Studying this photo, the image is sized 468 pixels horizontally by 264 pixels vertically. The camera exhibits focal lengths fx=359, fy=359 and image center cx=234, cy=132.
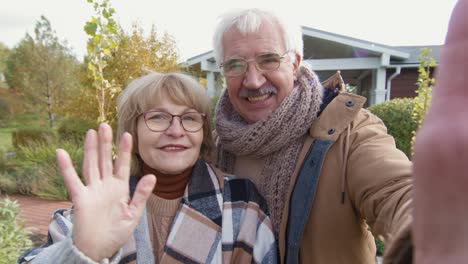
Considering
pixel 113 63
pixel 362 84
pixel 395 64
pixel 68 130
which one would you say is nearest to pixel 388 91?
pixel 395 64

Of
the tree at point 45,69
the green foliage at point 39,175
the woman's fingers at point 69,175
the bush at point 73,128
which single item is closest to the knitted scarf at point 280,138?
the woman's fingers at point 69,175

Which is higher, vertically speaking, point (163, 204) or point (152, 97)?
point (152, 97)

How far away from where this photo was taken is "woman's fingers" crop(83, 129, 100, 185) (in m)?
1.12

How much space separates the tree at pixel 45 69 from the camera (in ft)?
58.2

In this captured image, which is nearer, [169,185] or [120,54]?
[169,185]

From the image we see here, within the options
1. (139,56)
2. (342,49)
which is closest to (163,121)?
(139,56)

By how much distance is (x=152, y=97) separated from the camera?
165 cm

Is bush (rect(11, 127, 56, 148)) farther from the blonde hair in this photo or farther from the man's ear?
the man's ear

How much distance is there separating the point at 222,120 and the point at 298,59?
0.51m

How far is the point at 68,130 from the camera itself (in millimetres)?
11977

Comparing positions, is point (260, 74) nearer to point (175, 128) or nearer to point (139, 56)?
point (175, 128)

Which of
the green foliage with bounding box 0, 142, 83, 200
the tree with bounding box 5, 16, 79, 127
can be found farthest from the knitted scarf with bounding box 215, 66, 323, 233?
the tree with bounding box 5, 16, 79, 127

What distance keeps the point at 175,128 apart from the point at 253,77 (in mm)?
450

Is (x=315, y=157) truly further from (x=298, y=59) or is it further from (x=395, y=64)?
(x=395, y=64)
